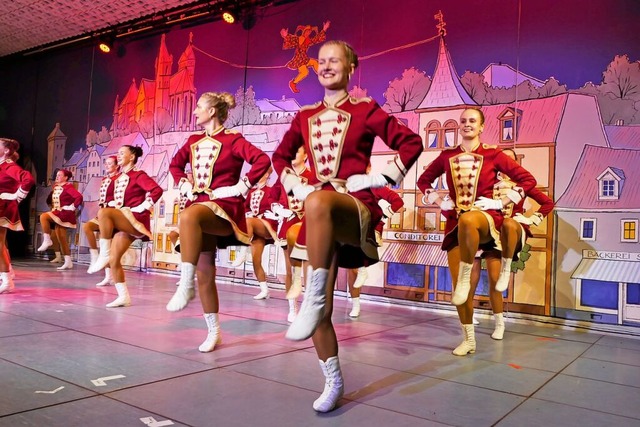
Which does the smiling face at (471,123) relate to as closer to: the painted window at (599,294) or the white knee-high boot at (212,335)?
the white knee-high boot at (212,335)

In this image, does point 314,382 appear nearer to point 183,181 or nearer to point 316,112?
point 316,112

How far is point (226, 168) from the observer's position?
3771 millimetres

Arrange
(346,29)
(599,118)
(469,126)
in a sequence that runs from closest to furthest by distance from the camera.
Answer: (469,126)
(599,118)
(346,29)

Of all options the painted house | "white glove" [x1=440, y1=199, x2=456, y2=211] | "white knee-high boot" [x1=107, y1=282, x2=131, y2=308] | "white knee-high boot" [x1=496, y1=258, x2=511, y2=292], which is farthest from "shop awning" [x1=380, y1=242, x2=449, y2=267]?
"white knee-high boot" [x1=107, y1=282, x2=131, y2=308]

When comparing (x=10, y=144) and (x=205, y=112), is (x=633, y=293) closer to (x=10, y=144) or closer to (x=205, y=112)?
(x=205, y=112)

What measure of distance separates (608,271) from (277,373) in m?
4.17

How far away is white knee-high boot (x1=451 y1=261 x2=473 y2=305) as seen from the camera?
376 cm

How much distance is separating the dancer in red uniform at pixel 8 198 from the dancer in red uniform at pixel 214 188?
2944 millimetres

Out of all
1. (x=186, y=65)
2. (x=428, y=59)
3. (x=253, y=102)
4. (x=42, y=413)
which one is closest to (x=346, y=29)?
(x=428, y=59)

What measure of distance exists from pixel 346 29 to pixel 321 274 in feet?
20.0

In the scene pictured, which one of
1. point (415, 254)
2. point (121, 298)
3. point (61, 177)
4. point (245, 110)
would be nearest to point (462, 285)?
point (415, 254)

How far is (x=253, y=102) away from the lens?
8617mm

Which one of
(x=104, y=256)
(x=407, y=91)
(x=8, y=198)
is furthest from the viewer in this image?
(x=407, y=91)

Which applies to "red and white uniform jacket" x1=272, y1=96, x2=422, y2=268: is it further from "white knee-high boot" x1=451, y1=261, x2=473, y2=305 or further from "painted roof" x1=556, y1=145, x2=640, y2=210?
"painted roof" x1=556, y1=145, x2=640, y2=210
